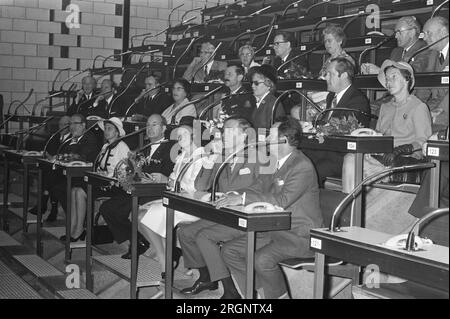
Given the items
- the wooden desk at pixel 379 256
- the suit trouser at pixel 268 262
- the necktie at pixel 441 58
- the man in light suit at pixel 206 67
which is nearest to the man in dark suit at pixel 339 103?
the necktie at pixel 441 58

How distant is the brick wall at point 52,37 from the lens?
9.73 m

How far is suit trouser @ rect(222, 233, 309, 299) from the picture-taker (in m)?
3.43

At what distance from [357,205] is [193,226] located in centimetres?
102

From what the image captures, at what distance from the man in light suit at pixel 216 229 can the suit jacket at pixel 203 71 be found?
110 inches

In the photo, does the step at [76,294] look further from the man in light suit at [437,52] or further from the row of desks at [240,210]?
the man in light suit at [437,52]

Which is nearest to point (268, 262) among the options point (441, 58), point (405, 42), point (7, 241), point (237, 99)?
point (441, 58)

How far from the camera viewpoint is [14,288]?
15.0ft

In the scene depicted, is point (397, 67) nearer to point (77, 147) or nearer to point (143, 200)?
point (143, 200)

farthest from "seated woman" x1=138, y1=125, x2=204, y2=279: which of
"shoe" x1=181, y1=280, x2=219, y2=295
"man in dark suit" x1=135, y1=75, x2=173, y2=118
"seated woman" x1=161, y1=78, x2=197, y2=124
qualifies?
"man in dark suit" x1=135, y1=75, x2=173, y2=118

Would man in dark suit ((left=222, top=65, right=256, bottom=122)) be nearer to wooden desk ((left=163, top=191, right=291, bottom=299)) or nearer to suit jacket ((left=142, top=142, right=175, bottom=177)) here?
suit jacket ((left=142, top=142, right=175, bottom=177))

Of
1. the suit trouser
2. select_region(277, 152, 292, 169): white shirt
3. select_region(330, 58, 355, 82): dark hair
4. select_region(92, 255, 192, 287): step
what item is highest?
select_region(330, 58, 355, 82): dark hair

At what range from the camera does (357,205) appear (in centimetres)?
362

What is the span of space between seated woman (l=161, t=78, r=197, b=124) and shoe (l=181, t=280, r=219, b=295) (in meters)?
2.35
